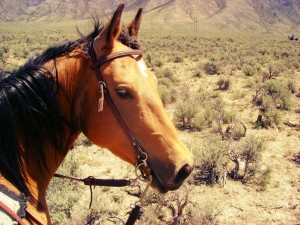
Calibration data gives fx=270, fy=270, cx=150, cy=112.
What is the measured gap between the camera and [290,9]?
599 ft

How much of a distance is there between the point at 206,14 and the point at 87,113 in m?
156

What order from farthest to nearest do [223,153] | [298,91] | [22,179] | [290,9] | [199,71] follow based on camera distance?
[290,9] < [199,71] < [298,91] < [223,153] < [22,179]

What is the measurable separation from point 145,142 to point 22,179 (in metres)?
0.87

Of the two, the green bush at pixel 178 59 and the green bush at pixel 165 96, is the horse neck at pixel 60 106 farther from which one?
the green bush at pixel 178 59

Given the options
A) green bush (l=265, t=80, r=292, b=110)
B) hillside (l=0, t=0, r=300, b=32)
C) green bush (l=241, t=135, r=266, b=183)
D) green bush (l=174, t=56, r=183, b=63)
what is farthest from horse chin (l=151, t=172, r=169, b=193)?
hillside (l=0, t=0, r=300, b=32)

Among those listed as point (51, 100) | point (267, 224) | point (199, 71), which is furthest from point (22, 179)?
point (199, 71)

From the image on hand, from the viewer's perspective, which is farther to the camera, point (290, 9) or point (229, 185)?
point (290, 9)

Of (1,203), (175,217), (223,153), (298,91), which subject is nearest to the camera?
(1,203)

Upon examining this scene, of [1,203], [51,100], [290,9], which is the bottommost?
[290,9]

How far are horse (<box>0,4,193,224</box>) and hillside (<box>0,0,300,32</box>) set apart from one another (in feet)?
415

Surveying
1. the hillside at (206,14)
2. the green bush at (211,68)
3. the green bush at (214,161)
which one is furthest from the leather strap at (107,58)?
the hillside at (206,14)

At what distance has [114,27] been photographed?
1851 millimetres

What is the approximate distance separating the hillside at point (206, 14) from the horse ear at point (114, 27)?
126 metres

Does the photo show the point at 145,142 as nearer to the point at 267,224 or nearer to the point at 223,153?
the point at 267,224
